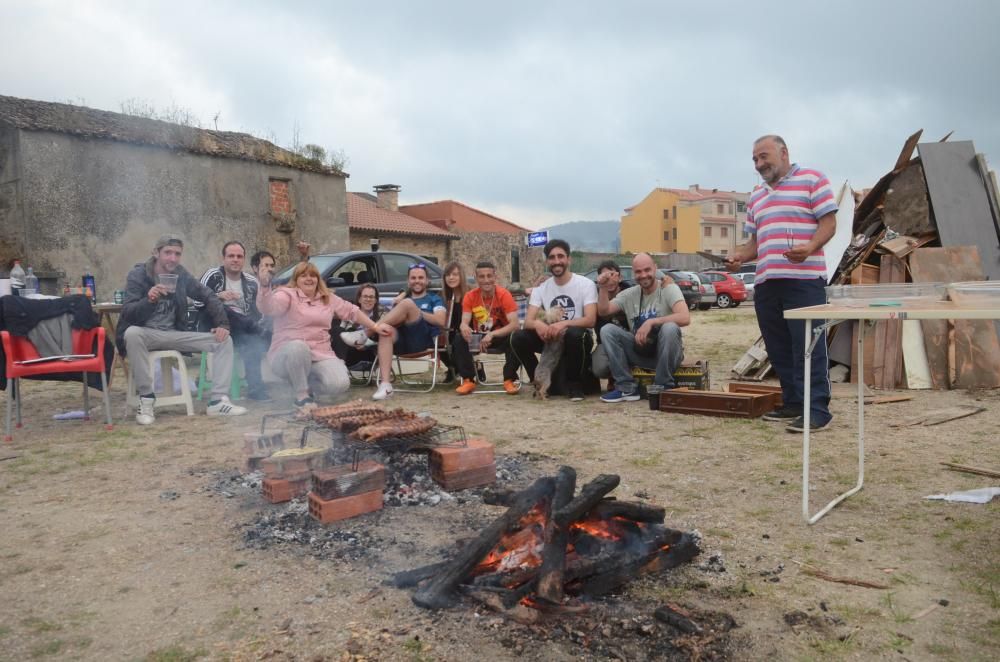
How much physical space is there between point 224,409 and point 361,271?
4.07 m

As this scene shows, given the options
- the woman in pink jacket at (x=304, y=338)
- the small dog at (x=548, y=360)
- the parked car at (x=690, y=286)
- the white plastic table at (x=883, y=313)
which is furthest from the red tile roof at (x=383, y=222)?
the white plastic table at (x=883, y=313)

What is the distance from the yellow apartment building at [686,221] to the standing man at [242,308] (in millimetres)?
60810

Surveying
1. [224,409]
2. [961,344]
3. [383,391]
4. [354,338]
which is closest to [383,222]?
[354,338]

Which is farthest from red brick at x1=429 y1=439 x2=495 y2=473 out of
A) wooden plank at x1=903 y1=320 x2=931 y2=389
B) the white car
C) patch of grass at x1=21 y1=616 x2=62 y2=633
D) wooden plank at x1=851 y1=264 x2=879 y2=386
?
the white car

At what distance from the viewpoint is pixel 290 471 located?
12.0 feet

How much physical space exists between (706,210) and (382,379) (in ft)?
216

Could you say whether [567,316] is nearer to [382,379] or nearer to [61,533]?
[382,379]

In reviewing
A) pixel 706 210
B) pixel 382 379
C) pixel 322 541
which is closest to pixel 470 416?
pixel 382 379

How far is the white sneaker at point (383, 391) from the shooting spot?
6.73m

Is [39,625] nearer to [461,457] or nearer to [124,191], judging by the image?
[461,457]

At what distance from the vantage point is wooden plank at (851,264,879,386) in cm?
691

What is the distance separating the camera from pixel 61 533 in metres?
3.21

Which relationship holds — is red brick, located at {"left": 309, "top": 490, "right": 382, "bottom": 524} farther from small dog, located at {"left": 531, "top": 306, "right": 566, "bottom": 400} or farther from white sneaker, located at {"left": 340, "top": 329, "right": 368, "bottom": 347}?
white sneaker, located at {"left": 340, "top": 329, "right": 368, "bottom": 347}

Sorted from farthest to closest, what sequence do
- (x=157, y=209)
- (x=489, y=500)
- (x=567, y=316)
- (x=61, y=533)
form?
(x=157, y=209) < (x=567, y=316) < (x=61, y=533) < (x=489, y=500)
